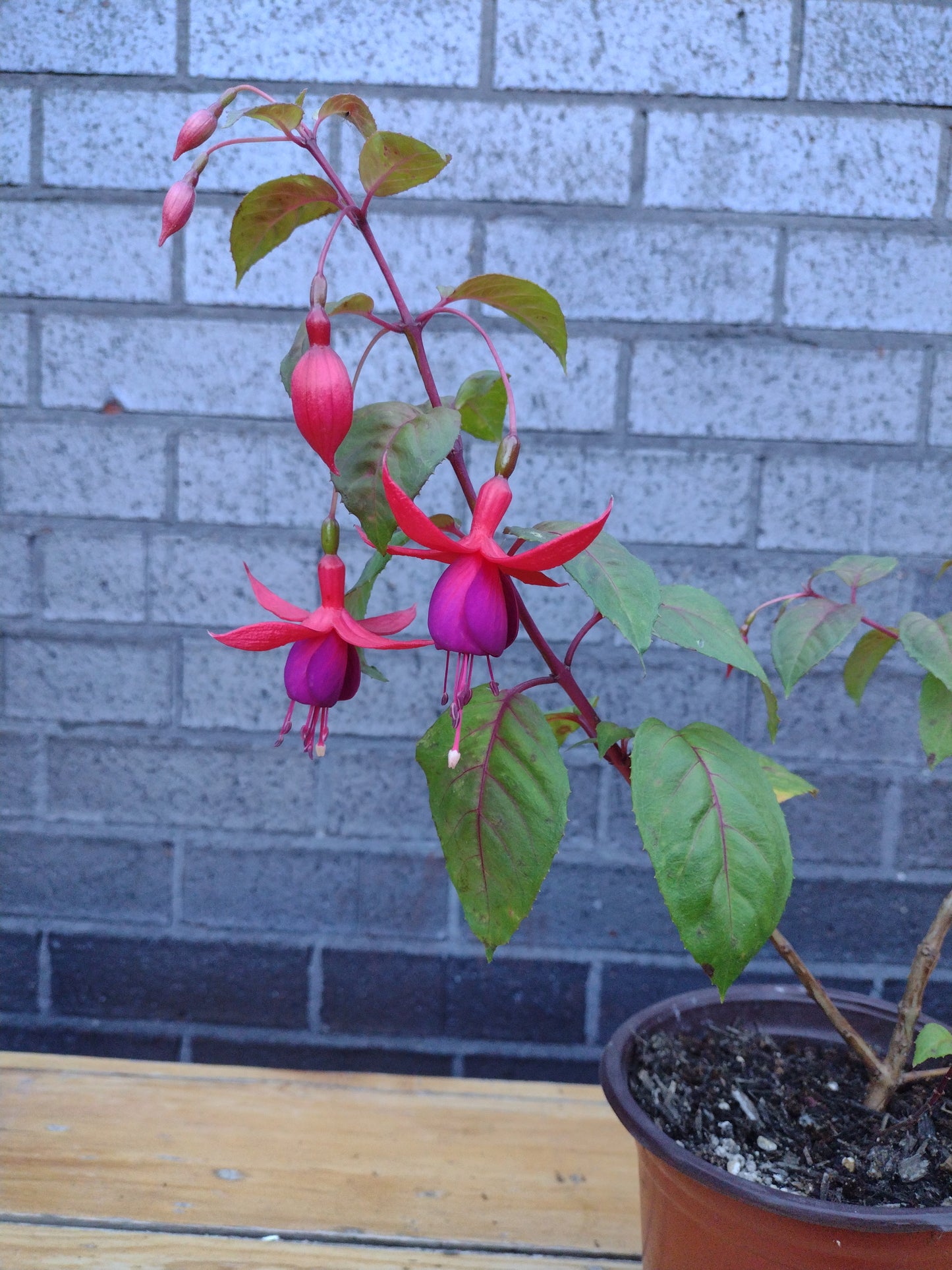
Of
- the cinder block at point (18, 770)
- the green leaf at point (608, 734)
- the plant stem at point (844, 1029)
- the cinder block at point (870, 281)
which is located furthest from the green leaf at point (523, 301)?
the cinder block at point (18, 770)

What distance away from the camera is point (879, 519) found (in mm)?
1221

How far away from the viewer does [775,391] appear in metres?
1.21

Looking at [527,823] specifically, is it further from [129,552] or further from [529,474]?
[129,552]

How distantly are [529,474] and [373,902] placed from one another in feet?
1.96

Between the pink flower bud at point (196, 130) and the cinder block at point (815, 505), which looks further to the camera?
the cinder block at point (815, 505)

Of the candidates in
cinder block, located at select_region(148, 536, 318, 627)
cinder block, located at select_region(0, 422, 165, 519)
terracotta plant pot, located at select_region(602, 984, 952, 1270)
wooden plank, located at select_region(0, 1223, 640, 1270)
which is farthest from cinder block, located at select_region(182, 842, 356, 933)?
terracotta plant pot, located at select_region(602, 984, 952, 1270)

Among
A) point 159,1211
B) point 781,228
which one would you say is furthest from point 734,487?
point 159,1211

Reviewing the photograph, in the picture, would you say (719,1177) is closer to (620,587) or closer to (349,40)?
(620,587)

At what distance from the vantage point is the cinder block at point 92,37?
45.4 inches

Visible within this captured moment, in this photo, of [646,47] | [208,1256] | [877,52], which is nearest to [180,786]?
[208,1256]

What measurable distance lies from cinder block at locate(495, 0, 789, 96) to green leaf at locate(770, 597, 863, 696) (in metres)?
0.81

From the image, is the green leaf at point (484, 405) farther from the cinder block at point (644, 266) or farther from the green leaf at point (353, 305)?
the cinder block at point (644, 266)

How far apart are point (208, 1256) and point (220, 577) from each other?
2.49 feet

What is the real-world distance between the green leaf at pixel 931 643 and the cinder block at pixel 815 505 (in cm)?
64
